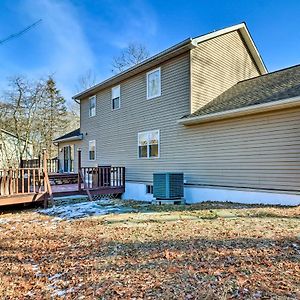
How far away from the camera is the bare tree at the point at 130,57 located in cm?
2641

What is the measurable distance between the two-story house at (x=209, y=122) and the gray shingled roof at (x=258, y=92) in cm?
5

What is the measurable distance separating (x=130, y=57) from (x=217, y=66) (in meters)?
17.0

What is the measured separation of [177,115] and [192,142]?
127cm

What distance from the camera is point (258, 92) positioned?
361 inches

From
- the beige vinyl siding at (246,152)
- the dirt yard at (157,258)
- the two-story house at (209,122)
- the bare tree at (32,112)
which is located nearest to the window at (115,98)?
the two-story house at (209,122)

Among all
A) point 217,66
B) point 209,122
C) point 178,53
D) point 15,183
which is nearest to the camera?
point 15,183

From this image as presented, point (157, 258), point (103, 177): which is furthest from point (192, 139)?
point (157, 258)

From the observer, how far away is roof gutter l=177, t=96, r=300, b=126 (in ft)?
24.0

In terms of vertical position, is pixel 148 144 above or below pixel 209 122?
below

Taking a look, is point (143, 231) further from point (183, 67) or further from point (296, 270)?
point (183, 67)

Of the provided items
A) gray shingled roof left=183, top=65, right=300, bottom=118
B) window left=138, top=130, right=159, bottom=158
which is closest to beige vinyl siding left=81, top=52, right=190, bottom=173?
window left=138, top=130, right=159, bottom=158

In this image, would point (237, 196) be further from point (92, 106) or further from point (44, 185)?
point (92, 106)

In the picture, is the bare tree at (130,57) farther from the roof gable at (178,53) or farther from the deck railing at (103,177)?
the deck railing at (103,177)

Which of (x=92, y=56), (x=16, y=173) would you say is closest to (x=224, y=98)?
(x=16, y=173)
